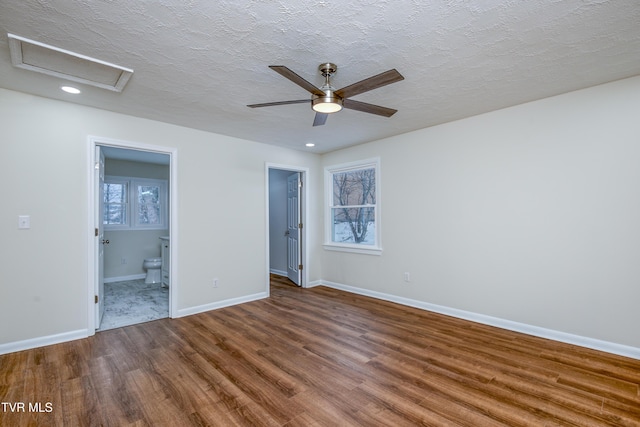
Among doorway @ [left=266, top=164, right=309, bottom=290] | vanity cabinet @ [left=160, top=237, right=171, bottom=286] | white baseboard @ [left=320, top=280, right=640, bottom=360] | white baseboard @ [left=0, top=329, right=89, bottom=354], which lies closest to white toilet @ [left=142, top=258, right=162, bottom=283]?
vanity cabinet @ [left=160, top=237, right=171, bottom=286]

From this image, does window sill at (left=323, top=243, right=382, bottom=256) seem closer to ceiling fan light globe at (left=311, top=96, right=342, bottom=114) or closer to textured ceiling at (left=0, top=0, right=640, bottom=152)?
textured ceiling at (left=0, top=0, right=640, bottom=152)

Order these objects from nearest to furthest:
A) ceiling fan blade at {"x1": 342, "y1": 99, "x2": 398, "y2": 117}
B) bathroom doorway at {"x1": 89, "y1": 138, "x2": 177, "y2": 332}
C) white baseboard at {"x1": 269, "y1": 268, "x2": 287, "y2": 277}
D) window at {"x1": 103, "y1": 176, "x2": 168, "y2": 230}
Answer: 1. ceiling fan blade at {"x1": 342, "y1": 99, "x2": 398, "y2": 117}
2. bathroom doorway at {"x1": 89, "y1": 138, "x2": 177, "y2": 332}
3. window at {"x1": 103, "y1": 176, "x2": 168, "y2": 230}
4. white baseboard at {"x1": 269, "y1": 268, "x2": 287, "y2": 277}

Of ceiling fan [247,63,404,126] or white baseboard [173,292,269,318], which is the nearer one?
ceiling fan [247,63,404,126]

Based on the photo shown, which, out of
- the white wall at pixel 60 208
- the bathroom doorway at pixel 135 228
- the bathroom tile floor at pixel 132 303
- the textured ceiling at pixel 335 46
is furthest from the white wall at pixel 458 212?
the bathroom doorway at pixel 135 228

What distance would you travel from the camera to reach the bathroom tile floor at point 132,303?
3.62m

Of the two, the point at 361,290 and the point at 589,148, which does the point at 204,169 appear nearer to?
the point at 361,290

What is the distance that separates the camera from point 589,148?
2.78 meters

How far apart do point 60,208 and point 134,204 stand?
3.25 m

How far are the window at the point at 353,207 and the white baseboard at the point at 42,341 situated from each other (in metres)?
3.53

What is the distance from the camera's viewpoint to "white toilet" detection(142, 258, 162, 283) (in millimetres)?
5527

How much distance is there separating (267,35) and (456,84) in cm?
170

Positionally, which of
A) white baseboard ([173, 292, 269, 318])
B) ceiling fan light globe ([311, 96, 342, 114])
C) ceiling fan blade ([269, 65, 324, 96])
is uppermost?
ceiling fan blade ([269, 65, 324, 96])

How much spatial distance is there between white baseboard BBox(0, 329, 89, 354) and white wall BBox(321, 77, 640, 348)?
3767 mm

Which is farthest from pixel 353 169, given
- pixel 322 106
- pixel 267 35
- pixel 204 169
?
pixel 267 35
